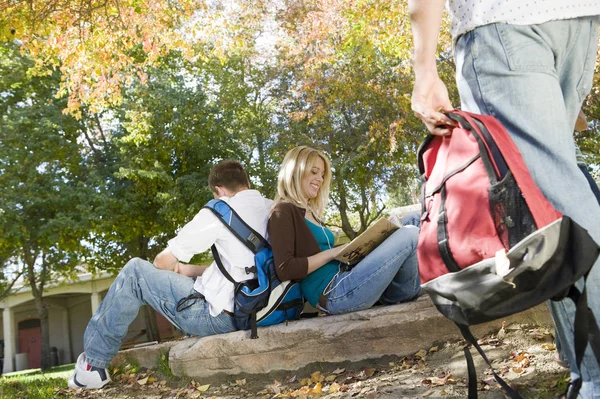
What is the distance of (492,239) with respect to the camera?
1771 mm

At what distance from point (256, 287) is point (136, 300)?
3.41ft

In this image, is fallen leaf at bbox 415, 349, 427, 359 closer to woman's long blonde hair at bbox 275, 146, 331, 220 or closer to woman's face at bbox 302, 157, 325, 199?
woman's long blonde hair at bbox 275, 146, 331, 220

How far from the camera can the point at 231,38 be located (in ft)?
39.5

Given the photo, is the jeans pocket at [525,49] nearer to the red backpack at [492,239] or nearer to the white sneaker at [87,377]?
the red backpack at [492,239]

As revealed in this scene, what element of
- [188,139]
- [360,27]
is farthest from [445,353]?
[188,139]

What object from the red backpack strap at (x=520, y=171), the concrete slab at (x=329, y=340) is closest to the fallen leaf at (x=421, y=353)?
the concrete slab at (x=329, y=340)

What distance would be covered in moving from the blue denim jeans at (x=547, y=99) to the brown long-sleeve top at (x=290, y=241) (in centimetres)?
226

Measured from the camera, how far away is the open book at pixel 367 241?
3906mm

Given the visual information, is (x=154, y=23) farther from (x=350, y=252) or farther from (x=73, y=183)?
(x=73, y=183)

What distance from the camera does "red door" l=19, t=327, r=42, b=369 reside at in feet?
113

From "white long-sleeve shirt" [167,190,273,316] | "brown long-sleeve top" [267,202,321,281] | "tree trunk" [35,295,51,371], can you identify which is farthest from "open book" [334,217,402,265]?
"tree trunk" [35,295,51,371]

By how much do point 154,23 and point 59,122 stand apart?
32.6ft

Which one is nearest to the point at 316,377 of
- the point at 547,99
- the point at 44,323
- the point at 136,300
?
the point at 136,300

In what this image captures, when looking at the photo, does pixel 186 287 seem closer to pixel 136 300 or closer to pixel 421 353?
pixel 136 300
